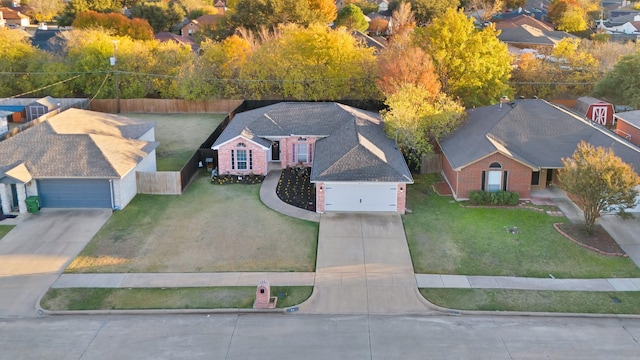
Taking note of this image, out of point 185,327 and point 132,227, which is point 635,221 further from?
point 132,227

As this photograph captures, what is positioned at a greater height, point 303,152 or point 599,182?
point 599,182

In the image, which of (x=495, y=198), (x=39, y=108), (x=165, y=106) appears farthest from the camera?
(x=165, y=106)

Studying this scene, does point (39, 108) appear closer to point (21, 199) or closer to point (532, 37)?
point (21, 199)

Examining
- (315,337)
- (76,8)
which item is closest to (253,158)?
(315,337)

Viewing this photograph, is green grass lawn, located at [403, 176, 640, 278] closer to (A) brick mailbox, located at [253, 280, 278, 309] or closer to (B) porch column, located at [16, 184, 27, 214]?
(A) brick mailbox, located at [253, 280, 278, 309]

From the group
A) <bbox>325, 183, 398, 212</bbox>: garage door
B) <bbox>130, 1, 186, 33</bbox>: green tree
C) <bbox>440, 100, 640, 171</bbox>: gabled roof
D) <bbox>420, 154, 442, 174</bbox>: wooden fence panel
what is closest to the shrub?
<bbox>440, 100, 640, 171</bbox>: gabled roof

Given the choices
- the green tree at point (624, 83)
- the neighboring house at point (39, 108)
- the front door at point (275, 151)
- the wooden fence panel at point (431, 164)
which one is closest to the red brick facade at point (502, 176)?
the wooden fence panel at point (431, 164)

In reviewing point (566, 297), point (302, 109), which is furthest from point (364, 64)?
point (566, 297)
